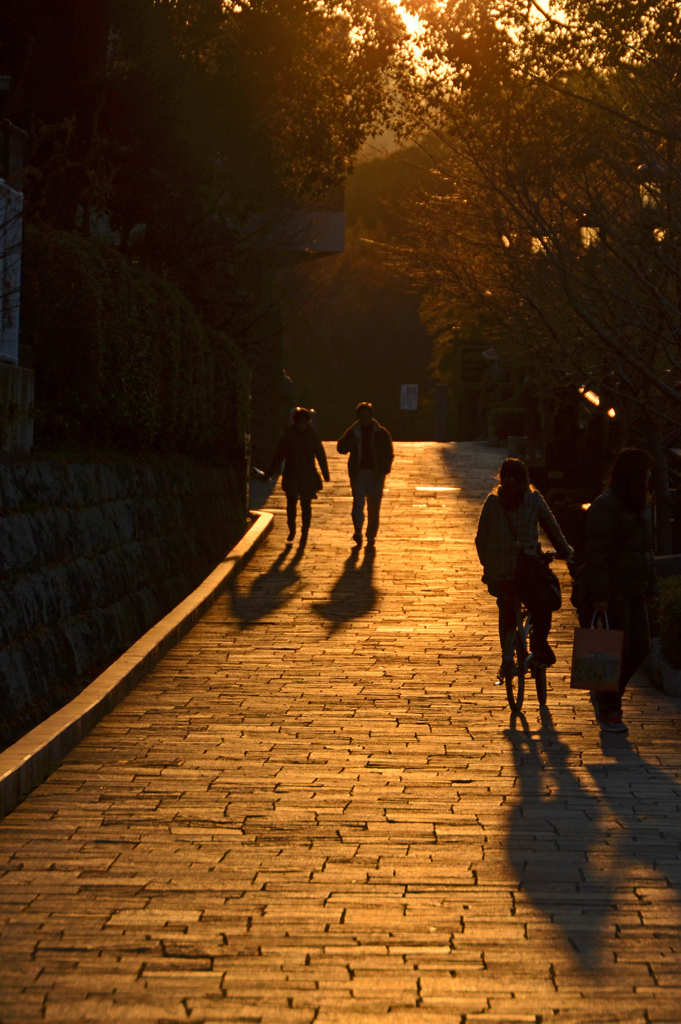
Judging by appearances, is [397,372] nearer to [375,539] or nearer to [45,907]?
[375,539]

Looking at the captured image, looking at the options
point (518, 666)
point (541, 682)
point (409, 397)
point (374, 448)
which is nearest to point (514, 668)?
point (518, 666)

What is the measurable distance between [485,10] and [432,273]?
547 inches

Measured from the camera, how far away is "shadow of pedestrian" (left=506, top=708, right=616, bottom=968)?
17.6ft

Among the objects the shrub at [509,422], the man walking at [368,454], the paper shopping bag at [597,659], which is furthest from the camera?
the shrub at [509,422]

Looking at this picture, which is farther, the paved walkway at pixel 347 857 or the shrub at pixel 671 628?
the shrub at pixel 671 628

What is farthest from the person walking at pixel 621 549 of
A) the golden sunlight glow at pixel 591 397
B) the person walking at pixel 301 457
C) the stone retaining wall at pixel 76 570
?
the golden sunlight glow at pixel 591 397

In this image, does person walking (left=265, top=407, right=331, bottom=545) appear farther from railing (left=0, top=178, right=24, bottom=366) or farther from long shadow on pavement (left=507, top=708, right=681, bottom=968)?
long shadow on pavement (left=507, top=708, right=681, bottom=968)

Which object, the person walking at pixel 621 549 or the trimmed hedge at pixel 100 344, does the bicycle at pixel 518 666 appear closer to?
the person walking at pixel 621 549

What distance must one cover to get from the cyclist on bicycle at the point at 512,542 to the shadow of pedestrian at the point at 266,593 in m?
4.40

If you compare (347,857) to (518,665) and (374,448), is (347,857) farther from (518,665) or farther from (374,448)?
(374,448)

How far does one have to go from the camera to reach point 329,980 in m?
4.66

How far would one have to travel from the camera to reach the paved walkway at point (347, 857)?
459 cm

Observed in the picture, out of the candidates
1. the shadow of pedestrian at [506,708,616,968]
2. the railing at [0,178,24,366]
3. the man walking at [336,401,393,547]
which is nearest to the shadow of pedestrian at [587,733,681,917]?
the shadow of pedestrian at [506,708,616,968]

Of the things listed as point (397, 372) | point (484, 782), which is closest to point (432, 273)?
point (484, 782)
